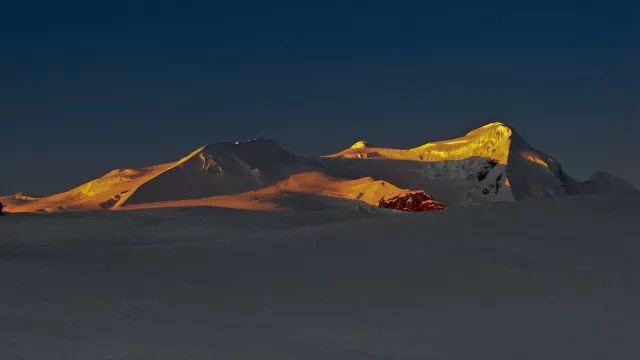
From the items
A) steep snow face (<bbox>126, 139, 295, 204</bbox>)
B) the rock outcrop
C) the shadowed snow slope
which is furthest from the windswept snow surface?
steep snow face (<bbox>126, 139, 295, 204</bbox>)

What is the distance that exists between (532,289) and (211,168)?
93.8 meters

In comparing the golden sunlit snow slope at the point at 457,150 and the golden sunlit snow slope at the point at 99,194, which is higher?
the golden sunlit snow slope at the point at 457,150

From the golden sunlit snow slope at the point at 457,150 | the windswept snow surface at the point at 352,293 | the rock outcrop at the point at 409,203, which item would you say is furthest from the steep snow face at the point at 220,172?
the windswept snow surface at the point at 352,293

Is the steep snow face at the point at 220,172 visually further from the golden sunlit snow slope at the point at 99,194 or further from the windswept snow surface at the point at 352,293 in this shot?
the windswept snow surface at the point at 352,293

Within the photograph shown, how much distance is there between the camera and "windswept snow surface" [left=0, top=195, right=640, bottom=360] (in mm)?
5539

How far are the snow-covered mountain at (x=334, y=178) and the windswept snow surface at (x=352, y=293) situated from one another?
6064cm

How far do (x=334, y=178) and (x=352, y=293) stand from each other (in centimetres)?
10362

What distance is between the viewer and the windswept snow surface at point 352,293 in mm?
5539

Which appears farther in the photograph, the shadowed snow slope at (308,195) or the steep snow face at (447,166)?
the steep snow face at (447,166)

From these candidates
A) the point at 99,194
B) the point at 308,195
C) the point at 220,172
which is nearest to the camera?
the point at 308,195

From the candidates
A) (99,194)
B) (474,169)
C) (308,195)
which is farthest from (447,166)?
(99,194)

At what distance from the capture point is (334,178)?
111 meters

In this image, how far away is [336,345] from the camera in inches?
220

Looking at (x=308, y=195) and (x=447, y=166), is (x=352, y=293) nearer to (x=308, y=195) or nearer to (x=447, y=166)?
(x=308, y=195)
